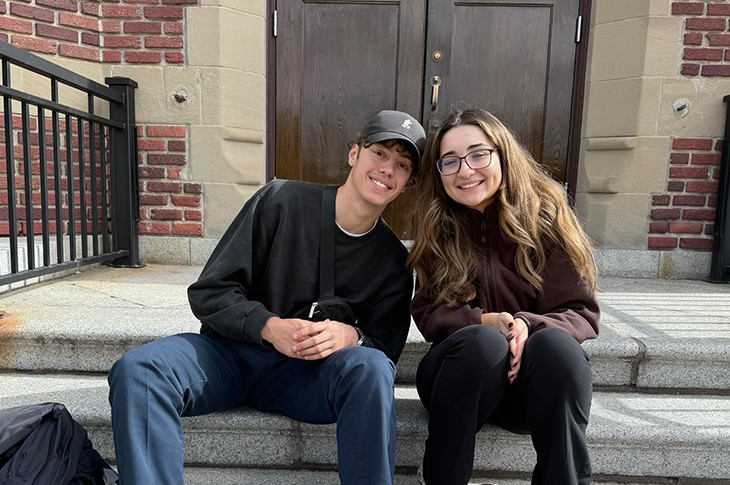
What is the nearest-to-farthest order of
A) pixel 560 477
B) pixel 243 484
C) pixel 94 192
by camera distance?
pixel 560 477
pixel 243 484
pixel 94 192

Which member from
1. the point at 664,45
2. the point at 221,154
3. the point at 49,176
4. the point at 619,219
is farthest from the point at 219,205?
the point at 664,45

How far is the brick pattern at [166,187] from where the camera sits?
325 cm

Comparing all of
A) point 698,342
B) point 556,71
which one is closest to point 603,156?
point 556,71

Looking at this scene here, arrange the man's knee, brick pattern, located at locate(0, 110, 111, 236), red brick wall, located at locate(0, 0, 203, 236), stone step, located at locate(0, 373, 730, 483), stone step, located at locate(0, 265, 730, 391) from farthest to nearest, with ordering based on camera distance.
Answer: red brick wall, located at locate(0, 0, 203, 236) → brick pattern, located at locate(0, 110, 111, 236) → stone step, located at locate(0, 265, 730, 391) → stone step, located at locate(0, 373, 730, 483) → the man's knee

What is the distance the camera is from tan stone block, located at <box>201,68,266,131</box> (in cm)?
320

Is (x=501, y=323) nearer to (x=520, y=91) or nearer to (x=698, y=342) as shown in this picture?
(x=698, y=342)

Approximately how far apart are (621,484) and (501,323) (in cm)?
81

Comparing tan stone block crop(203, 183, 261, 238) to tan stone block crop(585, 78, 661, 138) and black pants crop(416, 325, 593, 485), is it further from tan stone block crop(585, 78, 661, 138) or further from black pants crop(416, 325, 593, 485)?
tan stone block crop(585, 78, 661, 138)

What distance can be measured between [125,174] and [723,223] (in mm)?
3788

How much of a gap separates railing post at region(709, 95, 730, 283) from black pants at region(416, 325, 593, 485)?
2377 mm

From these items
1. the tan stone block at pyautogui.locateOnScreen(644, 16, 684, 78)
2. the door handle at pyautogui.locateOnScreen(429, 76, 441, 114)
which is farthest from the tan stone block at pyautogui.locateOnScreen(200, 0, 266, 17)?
the tan stone block at pyautogui.locateOnScreen(644, 16, 684, 78)

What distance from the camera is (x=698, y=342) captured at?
1.97 meters

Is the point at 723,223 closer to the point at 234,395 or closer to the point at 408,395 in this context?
the point at 408,395

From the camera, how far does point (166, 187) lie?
328 centimetres
